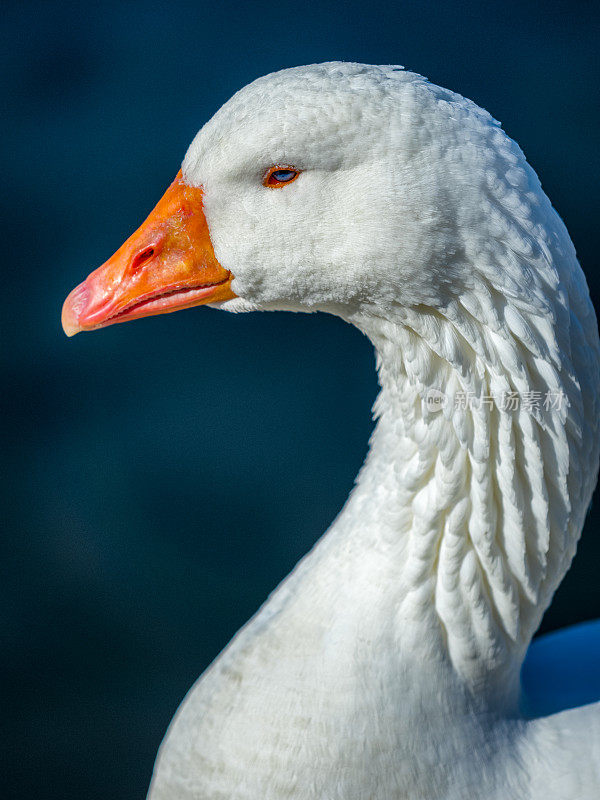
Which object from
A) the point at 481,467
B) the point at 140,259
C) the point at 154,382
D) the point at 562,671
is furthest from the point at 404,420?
the point at 154,382

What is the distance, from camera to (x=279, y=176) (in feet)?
4.22

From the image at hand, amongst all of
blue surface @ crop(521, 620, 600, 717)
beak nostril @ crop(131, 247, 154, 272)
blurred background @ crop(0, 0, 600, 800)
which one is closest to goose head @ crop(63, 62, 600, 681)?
beak nostril @ crop(131, 247, 154, 272)

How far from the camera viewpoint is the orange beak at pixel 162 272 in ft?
4.72

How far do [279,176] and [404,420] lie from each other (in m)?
0.46

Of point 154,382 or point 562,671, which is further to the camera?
point 154,382

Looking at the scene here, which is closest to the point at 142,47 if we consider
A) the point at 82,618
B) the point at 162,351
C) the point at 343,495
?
the point at 162,351

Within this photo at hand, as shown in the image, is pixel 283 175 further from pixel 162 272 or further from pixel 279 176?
pixel 162 272

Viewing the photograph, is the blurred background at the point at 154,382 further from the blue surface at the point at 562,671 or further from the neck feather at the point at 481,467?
the neck feather at the point at 481,467

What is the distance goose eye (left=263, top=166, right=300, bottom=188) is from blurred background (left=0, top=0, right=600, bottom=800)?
79.7 inches

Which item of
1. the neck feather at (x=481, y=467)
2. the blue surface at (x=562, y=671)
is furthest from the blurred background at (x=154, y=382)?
the neck feather at (x=481, y=467)

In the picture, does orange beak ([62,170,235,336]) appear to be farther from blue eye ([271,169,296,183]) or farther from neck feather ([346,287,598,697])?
neck feather ([346,287,598,697])

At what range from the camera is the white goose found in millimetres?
1213

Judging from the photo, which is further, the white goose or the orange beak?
the orange beak

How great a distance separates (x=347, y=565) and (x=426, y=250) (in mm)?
624
